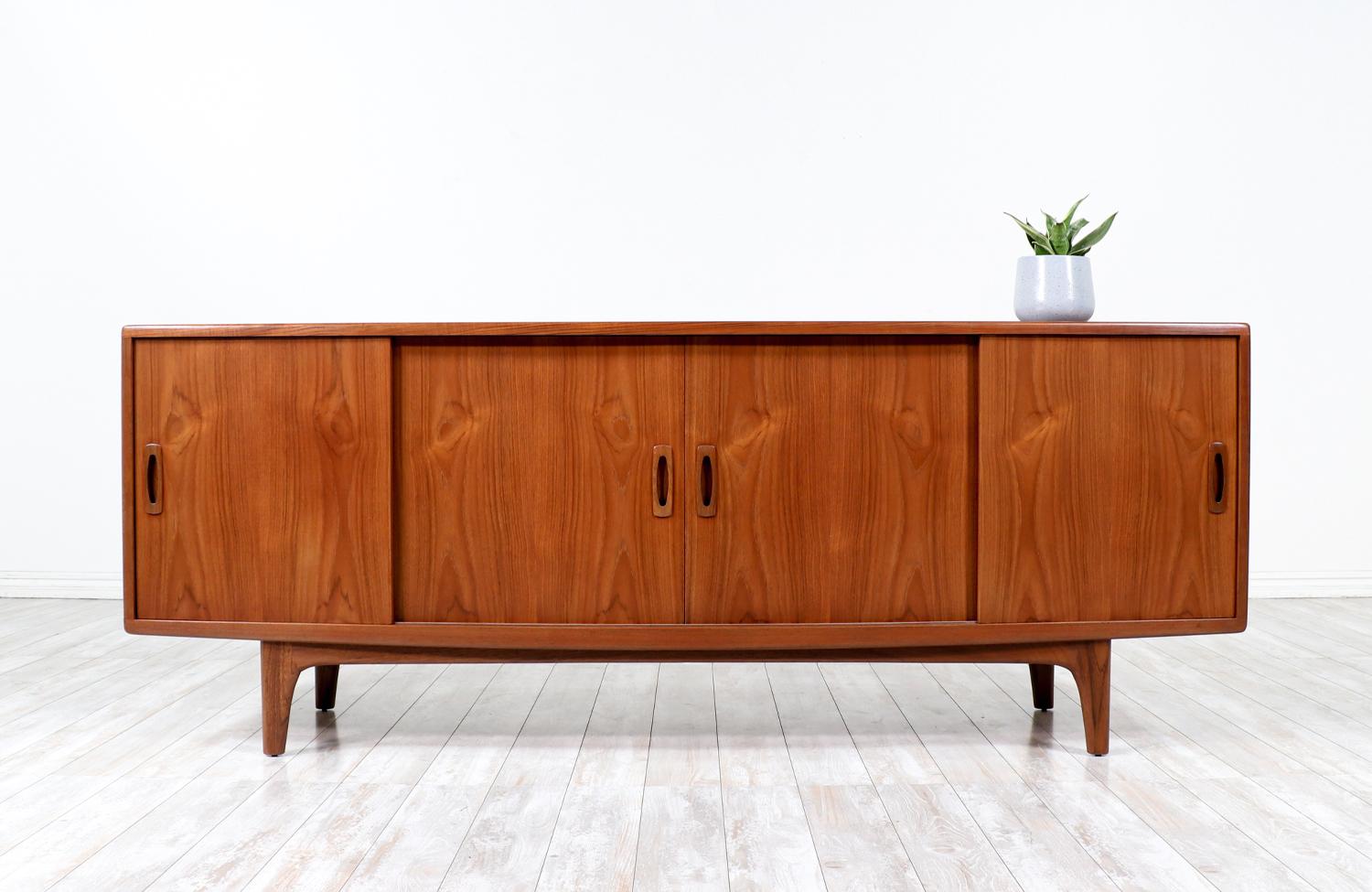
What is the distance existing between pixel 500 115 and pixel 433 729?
6.64 feet

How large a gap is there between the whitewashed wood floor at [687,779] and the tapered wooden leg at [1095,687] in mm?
40

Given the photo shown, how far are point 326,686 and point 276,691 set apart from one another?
28 centimetres

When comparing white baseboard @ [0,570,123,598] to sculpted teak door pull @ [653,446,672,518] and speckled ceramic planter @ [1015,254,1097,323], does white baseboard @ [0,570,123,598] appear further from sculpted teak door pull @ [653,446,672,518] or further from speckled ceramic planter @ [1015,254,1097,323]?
speckled ceramic planter @ [1015,254,1097,323]

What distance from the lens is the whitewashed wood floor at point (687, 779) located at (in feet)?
4.66

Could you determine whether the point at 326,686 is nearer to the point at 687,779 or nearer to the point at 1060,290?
the point at 687,779

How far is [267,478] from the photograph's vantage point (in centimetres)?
179

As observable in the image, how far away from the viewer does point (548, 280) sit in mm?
3309

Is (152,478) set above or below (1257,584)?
above

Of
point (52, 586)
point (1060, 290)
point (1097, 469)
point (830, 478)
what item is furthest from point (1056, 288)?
point (52, 586)

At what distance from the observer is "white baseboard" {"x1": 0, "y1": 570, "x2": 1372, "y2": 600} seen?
3.39m

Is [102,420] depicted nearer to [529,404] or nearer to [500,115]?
[500,115]

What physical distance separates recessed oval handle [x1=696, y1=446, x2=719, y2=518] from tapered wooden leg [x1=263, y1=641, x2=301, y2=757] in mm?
774

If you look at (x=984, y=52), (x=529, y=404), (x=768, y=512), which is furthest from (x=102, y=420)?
(x=984, y=52)

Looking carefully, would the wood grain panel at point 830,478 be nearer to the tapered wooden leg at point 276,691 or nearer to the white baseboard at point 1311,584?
the tapered wooden leg at point 276,691
